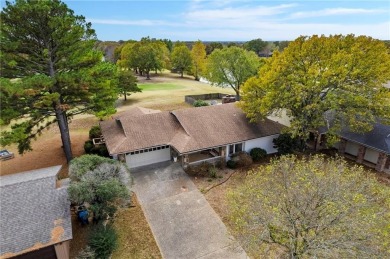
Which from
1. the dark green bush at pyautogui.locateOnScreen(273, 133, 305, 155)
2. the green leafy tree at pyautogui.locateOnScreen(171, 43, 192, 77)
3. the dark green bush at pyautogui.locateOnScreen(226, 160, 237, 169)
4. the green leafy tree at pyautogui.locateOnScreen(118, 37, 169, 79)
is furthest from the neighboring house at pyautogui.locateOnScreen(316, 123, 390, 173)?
the green leafy tree at pyautogui.locateOnScreen(171, 43, 192, 77)

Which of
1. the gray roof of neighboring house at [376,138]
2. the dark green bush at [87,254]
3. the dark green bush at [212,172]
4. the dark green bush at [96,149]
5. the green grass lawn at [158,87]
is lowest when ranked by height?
the green grass lawn at [158,87]

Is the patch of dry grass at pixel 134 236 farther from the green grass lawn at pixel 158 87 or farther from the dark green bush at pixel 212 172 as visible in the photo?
the green grass lawn at pixel 158 87

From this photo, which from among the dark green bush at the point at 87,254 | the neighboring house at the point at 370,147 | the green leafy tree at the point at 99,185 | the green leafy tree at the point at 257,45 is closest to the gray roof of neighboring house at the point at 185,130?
the green leafy tree at the point at 99,185

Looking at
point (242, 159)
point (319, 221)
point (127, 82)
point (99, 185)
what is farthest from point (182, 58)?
point (319, 221)

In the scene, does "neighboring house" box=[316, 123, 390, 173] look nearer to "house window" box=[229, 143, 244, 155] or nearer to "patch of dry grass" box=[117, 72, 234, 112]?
"house window" box=[229, 143, 244, 155]

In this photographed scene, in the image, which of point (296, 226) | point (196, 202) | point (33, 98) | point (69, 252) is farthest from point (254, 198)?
point (33, 98)

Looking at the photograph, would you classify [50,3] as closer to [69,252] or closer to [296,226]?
[69,252]

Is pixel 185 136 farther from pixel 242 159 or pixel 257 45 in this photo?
pixel 257 45
